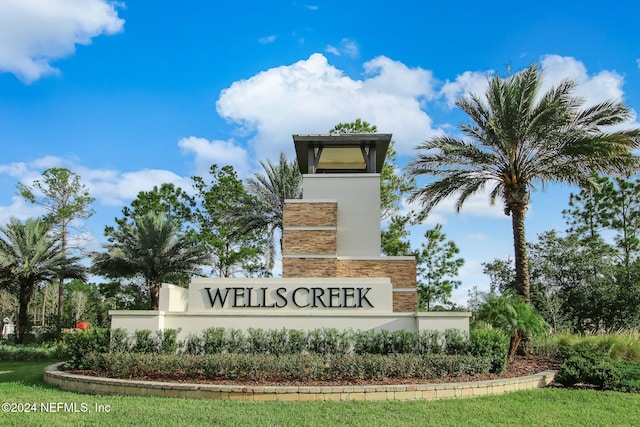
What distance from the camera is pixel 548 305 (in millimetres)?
23016

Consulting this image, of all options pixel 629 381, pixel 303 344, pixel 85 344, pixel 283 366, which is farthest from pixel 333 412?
pixel 629 381

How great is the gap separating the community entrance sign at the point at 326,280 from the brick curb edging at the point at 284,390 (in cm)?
222

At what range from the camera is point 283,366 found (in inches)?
407

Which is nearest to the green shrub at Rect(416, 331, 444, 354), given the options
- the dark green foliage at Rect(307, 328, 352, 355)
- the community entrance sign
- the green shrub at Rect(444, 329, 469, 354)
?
the green shrub at Rect(444, 329, 469, 354)

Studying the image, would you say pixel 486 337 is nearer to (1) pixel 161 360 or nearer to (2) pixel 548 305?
(1) pixel 161 360

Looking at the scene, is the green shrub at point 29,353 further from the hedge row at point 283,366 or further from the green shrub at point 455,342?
the green shrub at point 455,342

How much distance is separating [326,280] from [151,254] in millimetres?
15133

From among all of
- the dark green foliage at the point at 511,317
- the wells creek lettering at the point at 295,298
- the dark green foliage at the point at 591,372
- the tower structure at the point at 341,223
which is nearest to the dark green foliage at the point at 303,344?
the wells creek lettering at the point at 295,298

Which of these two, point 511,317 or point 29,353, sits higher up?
point 511,317

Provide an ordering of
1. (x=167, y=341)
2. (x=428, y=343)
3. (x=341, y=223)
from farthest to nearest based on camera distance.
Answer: (x=341, y=223) → (x=167, y=341) → (x=428, y=343)

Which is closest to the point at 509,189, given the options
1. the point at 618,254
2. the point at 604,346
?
the point at 604,346

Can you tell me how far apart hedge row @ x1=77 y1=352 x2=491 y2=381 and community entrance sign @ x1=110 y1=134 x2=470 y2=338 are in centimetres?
142

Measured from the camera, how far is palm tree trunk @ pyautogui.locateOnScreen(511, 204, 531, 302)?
17844mm

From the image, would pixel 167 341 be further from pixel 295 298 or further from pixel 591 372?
pixel 591 372
